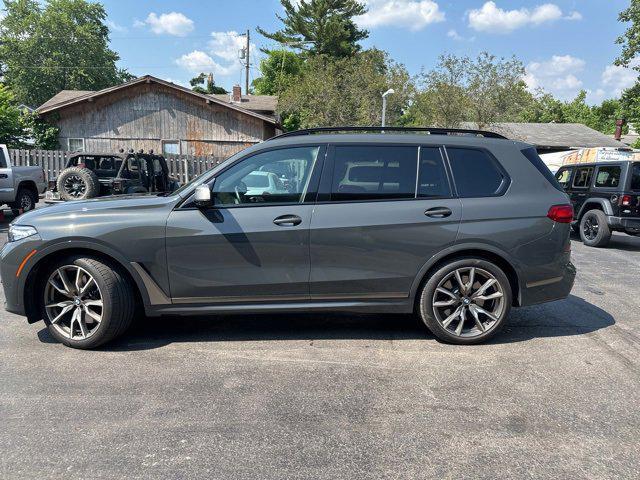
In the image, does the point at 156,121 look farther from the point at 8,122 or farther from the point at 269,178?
the point at 269,178

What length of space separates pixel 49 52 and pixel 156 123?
152ft

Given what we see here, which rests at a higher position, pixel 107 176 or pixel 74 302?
pixel 107 176

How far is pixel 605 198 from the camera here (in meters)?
10.2

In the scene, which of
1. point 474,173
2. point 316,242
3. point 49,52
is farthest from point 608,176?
point 49,52

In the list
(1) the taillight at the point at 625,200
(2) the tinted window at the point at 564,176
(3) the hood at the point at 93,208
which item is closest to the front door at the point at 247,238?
(3) the hood at the point at 93,208

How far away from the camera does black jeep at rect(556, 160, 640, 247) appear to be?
9.77m

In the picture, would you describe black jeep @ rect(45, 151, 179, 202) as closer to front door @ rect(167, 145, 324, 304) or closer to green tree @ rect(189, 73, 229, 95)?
front door @ rect(167, 145, 324, 304)

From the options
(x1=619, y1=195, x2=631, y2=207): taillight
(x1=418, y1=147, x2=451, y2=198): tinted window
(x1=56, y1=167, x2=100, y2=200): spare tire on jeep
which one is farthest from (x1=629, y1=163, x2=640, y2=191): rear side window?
(x1=56, y1=167, x2=100, y2=200): spare tire on jeep

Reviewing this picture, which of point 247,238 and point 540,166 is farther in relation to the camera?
point 540,166

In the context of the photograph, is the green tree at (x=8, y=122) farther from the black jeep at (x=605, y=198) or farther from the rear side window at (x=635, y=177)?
the rear side window at (x=635, y=177)

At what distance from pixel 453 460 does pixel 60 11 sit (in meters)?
74.6

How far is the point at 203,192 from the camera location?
12.3 feet

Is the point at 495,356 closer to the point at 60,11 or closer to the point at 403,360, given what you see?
the point at 403,360

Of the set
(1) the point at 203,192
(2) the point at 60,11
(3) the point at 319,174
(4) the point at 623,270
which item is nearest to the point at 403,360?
(3) the point at 319,174
